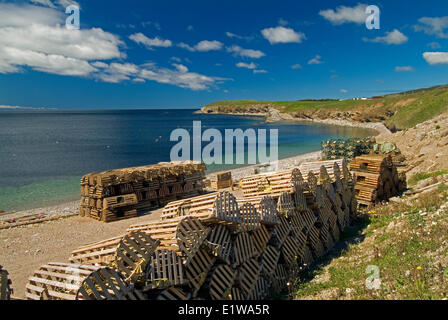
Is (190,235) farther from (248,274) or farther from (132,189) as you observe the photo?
(132,189)

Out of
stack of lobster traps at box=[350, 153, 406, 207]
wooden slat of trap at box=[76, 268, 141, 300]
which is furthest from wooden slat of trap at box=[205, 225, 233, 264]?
stack of lobster traps at box=[350, 153, 406, 207]

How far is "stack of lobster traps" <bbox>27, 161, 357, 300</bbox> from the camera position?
530 cm

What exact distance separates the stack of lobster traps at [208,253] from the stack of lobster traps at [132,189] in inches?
336

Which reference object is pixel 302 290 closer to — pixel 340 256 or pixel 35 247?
pixel 340 256

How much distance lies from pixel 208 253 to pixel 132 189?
12821 mm

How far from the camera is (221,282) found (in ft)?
21.5

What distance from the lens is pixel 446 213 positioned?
8.99 meters

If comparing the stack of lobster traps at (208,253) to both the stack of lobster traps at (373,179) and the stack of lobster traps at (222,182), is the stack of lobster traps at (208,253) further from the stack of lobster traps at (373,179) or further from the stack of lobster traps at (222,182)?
the stack of lobster traps at (222,182)

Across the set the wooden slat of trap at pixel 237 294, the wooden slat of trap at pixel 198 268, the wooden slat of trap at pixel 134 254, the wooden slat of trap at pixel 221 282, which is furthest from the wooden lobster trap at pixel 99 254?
the wooden slat of trap at pixel 237 294

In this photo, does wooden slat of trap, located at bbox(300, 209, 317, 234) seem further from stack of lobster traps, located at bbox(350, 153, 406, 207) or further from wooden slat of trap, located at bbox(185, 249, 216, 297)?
stack of lobster traps, located at bbox(350, 153, 406, 207)

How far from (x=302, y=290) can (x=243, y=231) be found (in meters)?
2.17

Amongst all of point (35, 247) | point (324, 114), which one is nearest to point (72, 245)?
point (35, 247)

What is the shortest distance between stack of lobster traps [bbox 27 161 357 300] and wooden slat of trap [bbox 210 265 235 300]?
0.07ft

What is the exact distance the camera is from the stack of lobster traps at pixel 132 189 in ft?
56.4
